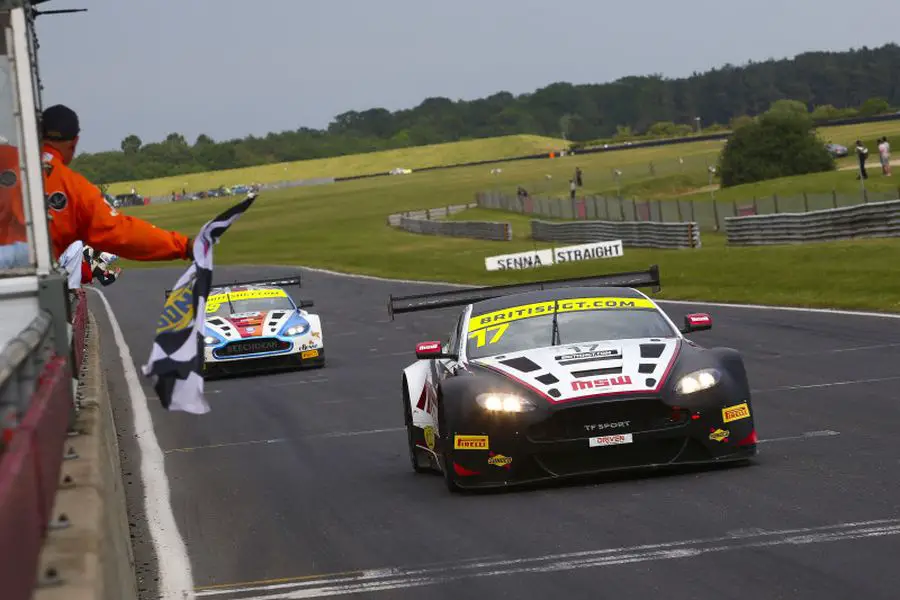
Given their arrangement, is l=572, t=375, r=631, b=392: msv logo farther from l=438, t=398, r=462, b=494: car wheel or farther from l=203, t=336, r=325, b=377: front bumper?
l=203, t=336, r=325, b=377: front bumper

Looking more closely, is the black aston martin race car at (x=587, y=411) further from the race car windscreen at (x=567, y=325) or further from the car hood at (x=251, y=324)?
the car hood at (x=251, y=324)

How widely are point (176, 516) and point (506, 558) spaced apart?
10.3 feet

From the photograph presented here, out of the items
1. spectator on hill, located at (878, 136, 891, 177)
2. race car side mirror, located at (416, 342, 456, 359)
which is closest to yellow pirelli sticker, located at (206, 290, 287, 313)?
race car side mirror, located at (416, 342, 456, 359)

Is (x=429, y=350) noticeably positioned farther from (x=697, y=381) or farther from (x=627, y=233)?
(x=627, y=233)

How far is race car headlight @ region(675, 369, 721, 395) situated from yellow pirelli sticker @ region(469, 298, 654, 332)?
154 centimetres

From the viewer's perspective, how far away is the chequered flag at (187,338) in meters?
7.41

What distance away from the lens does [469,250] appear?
59750 millimetres

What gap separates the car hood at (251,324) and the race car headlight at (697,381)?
12450 mm

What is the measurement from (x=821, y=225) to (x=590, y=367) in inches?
1208

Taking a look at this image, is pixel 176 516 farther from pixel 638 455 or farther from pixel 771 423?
pixel 771 423

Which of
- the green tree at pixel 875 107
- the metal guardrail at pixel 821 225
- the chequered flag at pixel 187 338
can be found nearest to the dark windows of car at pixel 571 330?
the chequered flag at pixel 187 338

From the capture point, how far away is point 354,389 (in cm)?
1895

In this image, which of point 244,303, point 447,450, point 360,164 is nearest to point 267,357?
point 244,303

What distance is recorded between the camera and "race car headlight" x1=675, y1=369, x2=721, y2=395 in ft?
33.7
